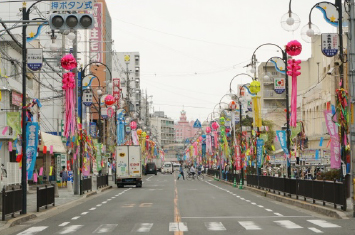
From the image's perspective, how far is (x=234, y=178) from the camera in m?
57.5

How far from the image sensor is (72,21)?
17.2 metres

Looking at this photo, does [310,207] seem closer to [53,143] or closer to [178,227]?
[178,227]

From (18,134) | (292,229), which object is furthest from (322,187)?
(18,134)

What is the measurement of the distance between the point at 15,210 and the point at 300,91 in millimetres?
77093

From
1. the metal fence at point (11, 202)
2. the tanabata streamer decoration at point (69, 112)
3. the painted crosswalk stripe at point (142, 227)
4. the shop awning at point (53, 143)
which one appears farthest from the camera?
A: the shop awning at point (53, 143)

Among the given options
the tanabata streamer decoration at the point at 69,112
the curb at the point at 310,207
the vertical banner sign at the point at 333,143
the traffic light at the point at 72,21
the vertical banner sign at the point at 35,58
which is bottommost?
the curb at the point at 310,207

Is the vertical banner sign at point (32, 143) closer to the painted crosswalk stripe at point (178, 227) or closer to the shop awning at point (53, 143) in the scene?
the painted crosswalk stripe at point (178, 227)

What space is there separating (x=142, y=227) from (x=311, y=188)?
34.0ft

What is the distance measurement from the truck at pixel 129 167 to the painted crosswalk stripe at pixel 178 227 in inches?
1432

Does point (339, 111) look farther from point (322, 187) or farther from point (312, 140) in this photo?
point (312, 140)

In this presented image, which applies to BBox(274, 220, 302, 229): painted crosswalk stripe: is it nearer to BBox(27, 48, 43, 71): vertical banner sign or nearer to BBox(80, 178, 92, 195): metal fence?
BBox(27, 48, 43, 71): vertical banner sign

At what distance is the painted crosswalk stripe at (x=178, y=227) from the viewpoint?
1716 centimetres

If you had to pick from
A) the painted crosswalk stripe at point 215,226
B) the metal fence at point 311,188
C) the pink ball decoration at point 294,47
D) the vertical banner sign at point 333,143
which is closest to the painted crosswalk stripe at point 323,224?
the metal fence at point 311,188

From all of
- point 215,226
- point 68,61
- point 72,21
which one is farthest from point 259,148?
point 72,21
